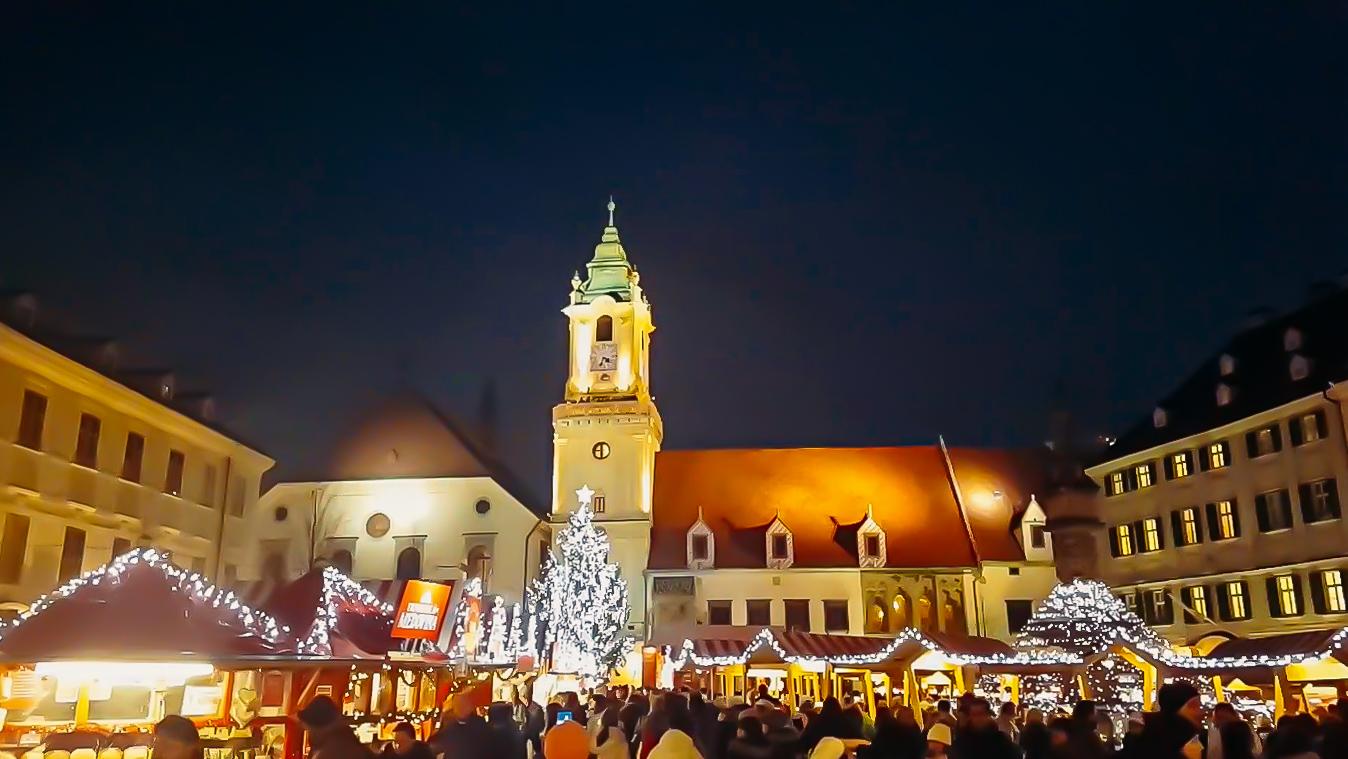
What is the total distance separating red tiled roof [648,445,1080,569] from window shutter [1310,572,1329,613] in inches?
640

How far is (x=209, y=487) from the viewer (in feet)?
113

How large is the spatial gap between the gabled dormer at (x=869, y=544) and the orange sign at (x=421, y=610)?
93.6ft

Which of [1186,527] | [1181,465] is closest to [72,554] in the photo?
[1186,527]

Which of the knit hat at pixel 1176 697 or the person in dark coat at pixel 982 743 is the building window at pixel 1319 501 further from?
the knit hat at pixel 1176 697

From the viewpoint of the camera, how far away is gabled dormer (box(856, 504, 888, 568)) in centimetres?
4588

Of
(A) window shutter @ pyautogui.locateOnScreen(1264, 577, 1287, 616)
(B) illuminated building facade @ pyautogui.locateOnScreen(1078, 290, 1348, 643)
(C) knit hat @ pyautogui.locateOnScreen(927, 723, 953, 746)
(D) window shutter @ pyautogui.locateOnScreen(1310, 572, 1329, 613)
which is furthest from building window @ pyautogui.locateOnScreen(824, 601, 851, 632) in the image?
(C) knit hat @ pyautogui.locateOnScreen(927, 723, 953, 746)

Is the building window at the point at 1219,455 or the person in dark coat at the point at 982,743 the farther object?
the building window at the point at 1219,455

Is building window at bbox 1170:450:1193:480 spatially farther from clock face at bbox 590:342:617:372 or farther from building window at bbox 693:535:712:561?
clock face at bbox 590:342:617:372

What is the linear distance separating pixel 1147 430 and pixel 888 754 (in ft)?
120

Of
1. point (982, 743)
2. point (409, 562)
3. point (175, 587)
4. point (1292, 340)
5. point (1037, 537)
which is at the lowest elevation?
point (982, 743)

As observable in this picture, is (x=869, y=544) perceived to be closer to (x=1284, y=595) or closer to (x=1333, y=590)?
(x=1284, y=595)

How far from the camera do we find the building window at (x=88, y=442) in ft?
89.0

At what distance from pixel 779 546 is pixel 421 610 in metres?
28.9

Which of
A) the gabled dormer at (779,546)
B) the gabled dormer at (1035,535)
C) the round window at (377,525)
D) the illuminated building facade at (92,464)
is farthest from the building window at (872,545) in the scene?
the illuminated building facade at (92,464)
